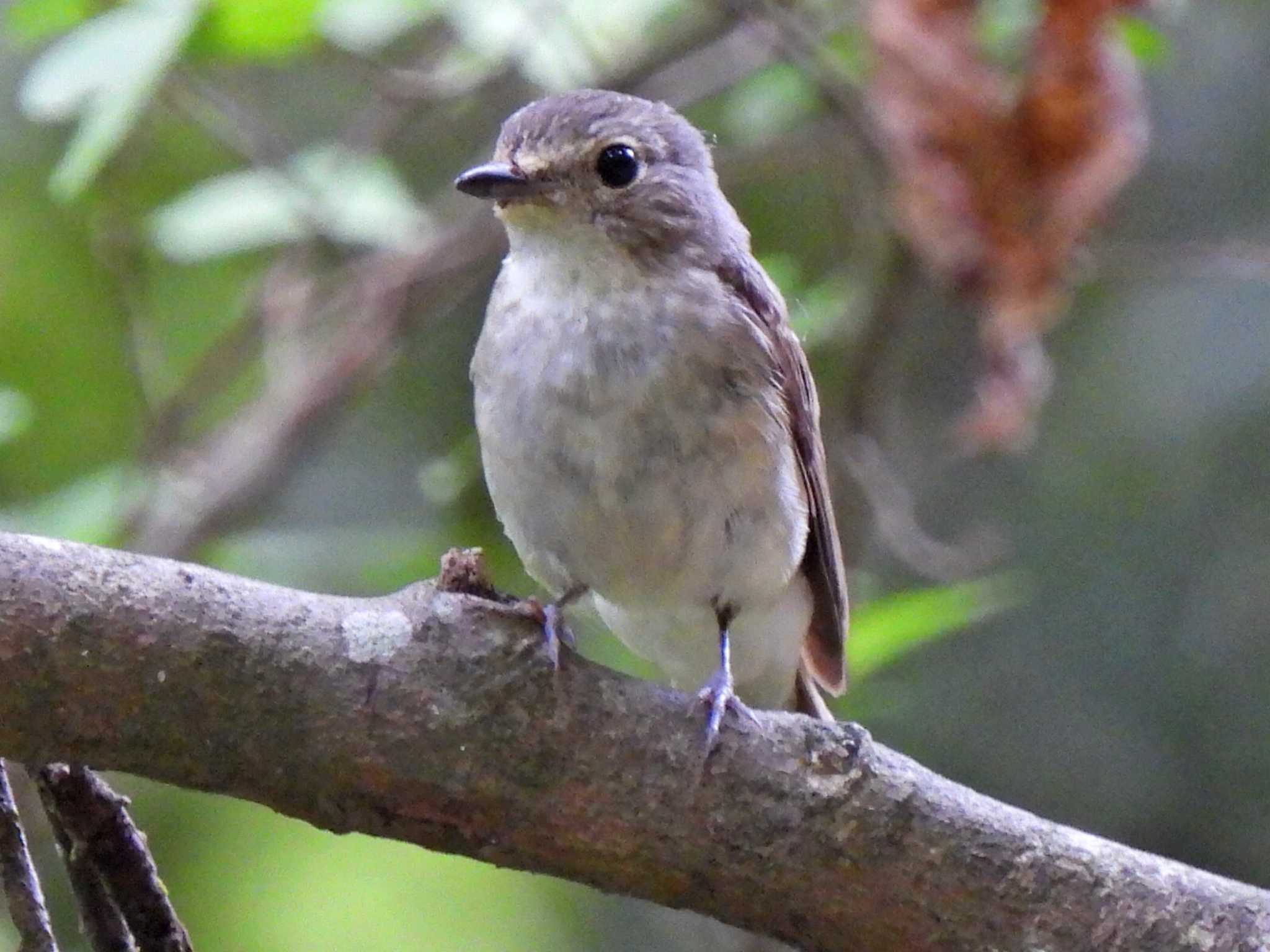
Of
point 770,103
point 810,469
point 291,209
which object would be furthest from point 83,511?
point 770,103

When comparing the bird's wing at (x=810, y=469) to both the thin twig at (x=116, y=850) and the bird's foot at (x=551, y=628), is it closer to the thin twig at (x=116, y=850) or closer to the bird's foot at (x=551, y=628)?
the bird's foot at (x=551, y=628)

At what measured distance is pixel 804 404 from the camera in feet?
10.1

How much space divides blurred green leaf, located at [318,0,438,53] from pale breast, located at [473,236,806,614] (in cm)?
69

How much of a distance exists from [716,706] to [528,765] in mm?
293

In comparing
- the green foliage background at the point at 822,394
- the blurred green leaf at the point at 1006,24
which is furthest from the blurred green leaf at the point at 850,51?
the blurred green leaf at the point at 1006,24

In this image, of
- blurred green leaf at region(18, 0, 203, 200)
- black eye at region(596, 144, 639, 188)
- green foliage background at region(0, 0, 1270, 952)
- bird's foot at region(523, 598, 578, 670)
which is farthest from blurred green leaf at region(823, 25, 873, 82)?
bird's foot at region(523, 598, 578, 670)

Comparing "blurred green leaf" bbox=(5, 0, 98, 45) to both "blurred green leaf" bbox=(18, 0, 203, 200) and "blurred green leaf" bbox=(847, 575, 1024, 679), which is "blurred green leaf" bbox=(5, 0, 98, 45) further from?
"blurred green leaf" bbox=(847, 575, 1024, 679)

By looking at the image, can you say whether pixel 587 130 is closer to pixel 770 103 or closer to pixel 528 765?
pixel 528 765

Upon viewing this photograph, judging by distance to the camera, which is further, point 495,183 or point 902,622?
point 902,622

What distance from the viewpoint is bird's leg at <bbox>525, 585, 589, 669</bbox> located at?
211 centimetres

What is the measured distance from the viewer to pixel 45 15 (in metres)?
3.08

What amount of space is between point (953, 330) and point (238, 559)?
8.49ft

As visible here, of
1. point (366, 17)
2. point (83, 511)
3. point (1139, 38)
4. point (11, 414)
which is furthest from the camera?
point (1139, 38)

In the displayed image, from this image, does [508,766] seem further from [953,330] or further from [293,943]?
[953,330]
